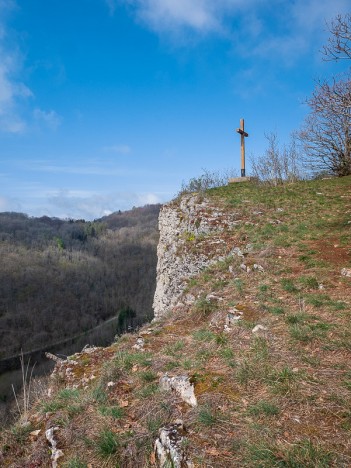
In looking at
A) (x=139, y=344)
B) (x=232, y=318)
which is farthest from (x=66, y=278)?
(x=232, y=318)

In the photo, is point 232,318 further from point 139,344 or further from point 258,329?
point 139,344

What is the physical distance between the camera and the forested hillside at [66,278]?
91.6 meters

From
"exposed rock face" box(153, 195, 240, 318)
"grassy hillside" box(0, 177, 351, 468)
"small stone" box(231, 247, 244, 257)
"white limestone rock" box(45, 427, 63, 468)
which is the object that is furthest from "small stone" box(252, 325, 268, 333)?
"exposed rock face" box(153, 195, 240, 318)

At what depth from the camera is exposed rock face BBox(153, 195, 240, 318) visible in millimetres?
12016

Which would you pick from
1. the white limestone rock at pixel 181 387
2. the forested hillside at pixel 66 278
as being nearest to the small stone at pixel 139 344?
the white limestone rock at pixel 181 387

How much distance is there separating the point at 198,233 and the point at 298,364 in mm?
9410

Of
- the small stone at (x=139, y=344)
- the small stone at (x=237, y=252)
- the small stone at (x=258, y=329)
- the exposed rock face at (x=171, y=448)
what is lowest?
the exposed rock face at (x=171, y=448)

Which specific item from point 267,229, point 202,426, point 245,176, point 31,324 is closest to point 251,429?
point 202,426

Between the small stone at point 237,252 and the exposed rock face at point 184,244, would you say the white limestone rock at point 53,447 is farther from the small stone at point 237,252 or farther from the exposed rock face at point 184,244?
the exposed rock face at point 184,244

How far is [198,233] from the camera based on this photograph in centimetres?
1355

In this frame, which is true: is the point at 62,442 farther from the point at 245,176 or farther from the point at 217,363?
the point at 245,176

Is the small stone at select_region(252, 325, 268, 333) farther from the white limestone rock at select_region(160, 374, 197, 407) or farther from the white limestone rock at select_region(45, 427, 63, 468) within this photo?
the white limestone rock at select_region(45, 427, 63, 468)

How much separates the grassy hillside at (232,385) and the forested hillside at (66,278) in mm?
59138

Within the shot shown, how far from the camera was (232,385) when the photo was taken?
423 centimetres
